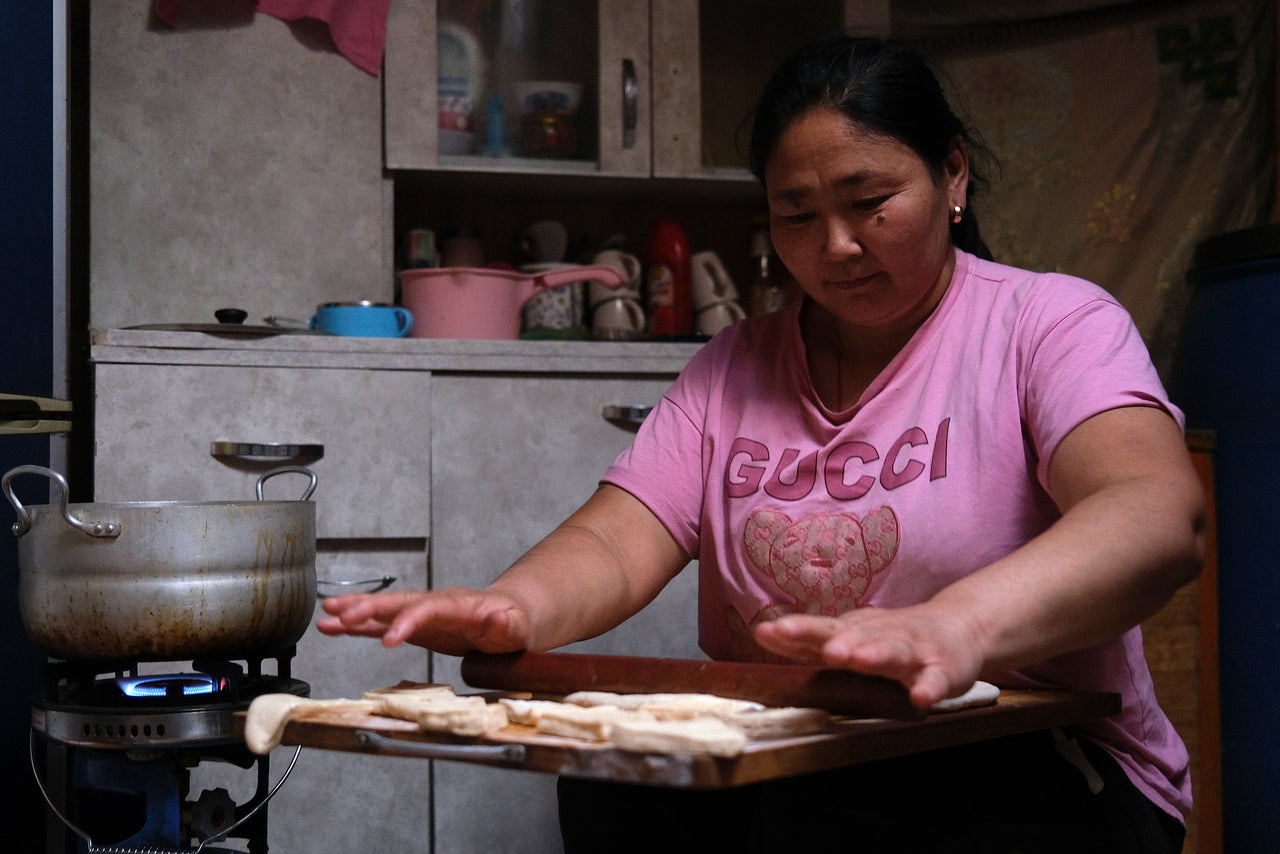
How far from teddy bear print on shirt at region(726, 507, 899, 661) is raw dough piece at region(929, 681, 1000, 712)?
210mm

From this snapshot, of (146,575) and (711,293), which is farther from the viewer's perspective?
(711,293)

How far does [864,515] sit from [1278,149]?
5.24 feet

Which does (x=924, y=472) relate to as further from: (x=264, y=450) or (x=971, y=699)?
(x=264, y=450)

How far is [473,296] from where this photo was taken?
2.02 meters

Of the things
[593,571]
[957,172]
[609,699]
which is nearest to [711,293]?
[957,172]

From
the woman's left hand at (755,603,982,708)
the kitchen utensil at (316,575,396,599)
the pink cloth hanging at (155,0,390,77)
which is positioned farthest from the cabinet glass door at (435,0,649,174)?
the woman's left hand at (755,603,982,708)

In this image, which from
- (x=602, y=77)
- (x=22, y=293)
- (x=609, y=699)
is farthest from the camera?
(x=602, y=77)

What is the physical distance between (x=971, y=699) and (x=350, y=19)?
1653 millimetres

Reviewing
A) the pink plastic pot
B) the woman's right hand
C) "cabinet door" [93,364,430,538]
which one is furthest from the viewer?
the pink plastic pot

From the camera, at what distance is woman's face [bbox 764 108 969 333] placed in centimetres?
109

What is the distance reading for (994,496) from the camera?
104 centimetres

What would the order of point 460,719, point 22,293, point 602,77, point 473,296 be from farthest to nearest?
point 602,77 < point 473,296 < point 22,293 < point 460,719

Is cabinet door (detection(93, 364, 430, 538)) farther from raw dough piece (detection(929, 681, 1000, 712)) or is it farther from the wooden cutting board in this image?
raw dough piece (detection(929, 681, 1000, 712))

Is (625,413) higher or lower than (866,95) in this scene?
lower
